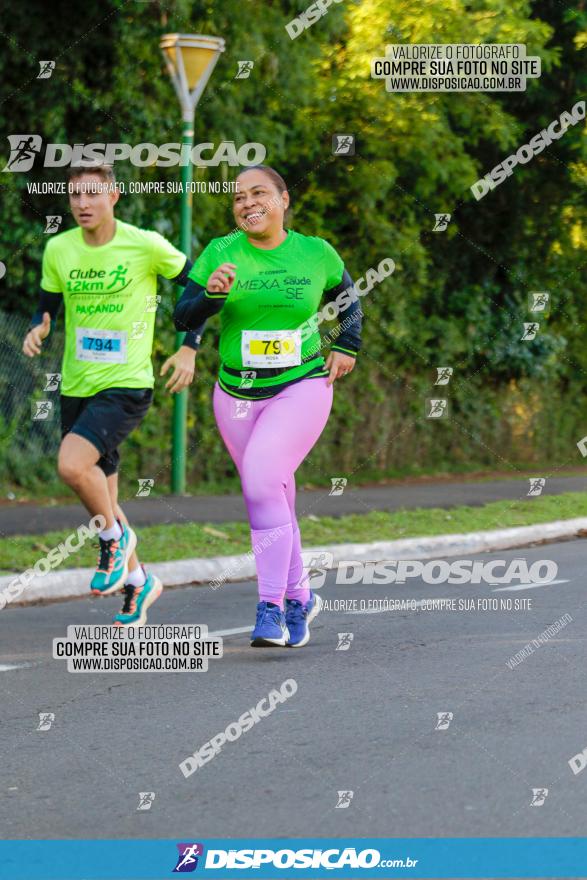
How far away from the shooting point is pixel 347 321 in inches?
293

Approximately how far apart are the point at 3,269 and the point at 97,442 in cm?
749

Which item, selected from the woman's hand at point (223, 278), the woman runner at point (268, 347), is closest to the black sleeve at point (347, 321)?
the woman runner at point (268, 347)

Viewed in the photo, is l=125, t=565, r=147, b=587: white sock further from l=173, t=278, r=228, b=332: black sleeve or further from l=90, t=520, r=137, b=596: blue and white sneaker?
l=173, t=278, r=228, b=332: black sleeve

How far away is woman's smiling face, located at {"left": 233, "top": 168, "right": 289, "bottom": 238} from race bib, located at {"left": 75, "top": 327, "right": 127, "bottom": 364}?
0.86 meters

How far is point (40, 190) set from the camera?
14.8m

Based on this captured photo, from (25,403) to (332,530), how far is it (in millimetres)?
3297

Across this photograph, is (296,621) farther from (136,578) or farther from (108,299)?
(108,299)

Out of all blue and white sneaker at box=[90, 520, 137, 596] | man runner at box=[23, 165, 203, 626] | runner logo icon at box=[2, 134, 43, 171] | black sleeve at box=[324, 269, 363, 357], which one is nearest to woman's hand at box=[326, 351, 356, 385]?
black sleeve at box=[324, 269, 363, 357]

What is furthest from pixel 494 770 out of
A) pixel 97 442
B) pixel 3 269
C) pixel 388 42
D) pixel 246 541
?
pixel 388 42

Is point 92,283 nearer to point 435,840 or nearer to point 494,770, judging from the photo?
point 494,770

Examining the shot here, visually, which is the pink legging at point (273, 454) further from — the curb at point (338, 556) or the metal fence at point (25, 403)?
the metal fence at point (25, 403)

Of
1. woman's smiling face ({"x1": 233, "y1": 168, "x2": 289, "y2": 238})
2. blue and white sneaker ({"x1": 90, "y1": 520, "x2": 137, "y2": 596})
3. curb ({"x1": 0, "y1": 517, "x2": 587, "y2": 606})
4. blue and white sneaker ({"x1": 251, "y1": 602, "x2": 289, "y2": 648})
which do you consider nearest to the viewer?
woman's smiling face ({"x1": 233, "y1": 168, "x2": 289, "y2": 238})

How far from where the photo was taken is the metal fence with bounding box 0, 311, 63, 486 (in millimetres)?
14367

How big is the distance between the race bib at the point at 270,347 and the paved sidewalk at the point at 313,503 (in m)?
4.87
